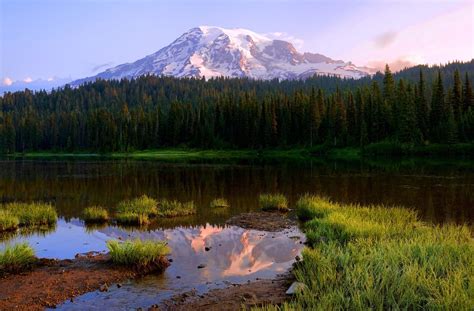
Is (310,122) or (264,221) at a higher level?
(310,122)

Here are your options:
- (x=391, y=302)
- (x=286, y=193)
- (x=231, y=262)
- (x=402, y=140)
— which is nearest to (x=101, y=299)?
(x=231, y=262)

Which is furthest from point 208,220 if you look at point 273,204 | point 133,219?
point 273,204

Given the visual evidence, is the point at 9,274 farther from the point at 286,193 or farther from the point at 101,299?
the point at 286,193

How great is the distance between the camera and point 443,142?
107 metres

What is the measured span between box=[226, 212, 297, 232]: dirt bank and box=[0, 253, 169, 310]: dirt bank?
10181 mm

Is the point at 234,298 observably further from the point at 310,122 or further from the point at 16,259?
the point at 310,122

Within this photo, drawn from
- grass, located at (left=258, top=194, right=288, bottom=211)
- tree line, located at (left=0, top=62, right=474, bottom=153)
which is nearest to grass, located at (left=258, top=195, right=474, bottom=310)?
grass, located at (left=258, top=194, right=288, bottom=211)

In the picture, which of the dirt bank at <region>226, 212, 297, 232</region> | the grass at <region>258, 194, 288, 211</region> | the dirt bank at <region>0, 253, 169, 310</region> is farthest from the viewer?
the grass at <region>258, 194, 288, 211</region>

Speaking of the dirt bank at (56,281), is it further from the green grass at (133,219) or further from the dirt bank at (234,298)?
the green grass at (133,219)

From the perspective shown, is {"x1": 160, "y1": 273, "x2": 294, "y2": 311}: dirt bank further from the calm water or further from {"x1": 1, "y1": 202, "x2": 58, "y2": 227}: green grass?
{"x1": 1, "y1": 202, "x2": 58, "y2": 227}: green grass

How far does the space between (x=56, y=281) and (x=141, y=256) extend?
11.1ft

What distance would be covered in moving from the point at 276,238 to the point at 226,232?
10.8 feet

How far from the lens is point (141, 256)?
699 inches

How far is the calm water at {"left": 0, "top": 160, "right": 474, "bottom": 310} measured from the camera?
54.5ft
